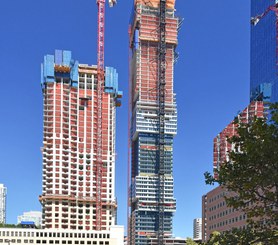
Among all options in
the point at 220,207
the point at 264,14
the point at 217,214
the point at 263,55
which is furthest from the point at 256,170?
the point at 264,14

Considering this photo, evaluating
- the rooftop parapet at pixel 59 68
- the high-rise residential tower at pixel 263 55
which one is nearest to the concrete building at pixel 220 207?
the high-rise residential tower at pixel 263 55

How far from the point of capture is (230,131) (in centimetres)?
17562

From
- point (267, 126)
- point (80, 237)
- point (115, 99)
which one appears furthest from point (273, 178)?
point (115, 99)

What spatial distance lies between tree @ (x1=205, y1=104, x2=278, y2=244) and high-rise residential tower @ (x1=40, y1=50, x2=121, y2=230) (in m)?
148

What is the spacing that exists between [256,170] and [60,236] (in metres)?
138

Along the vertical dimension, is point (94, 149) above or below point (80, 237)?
above

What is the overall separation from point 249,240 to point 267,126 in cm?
364

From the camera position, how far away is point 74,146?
17238 cm

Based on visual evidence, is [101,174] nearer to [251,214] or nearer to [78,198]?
[78,198]

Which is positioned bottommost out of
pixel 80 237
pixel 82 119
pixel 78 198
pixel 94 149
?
pixel 80 237

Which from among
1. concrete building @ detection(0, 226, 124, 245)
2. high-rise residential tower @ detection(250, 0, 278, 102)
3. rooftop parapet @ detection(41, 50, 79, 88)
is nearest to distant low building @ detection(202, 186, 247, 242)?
concrete building @ detection(0, 226, 124, 245)

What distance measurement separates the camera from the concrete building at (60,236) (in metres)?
142

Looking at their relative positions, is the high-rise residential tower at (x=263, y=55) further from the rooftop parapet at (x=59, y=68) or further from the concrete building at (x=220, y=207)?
the rooftop parapet at (x=59, y=68)

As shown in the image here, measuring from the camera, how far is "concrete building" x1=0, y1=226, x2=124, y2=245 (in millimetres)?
142125
